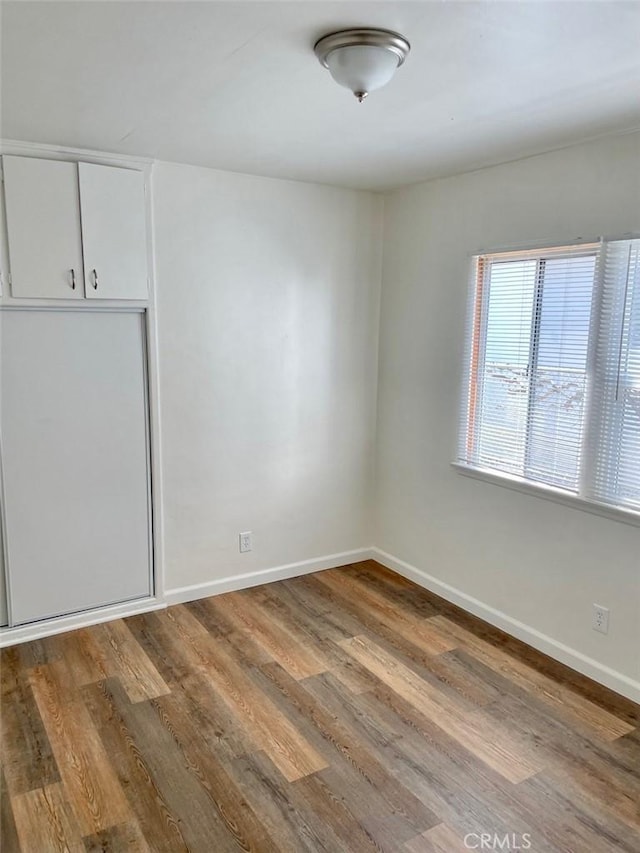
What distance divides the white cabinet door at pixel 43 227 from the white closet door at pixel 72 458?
0.49 feet

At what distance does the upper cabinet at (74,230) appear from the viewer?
288cm

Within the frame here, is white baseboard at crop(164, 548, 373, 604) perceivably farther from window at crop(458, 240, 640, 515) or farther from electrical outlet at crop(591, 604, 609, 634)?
electrical outlet at crop(591, 604, 609, 634)

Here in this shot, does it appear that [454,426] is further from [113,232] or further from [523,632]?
[113,232]

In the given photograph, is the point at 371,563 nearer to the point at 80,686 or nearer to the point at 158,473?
the point at 158,473

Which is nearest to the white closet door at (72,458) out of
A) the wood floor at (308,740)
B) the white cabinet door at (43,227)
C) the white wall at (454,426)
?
the white cabinet door at (43,227)

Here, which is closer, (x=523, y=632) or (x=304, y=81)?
(x=304, y=81)

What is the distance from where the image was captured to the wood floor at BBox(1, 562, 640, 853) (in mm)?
2016

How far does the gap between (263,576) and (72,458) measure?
4.64ft

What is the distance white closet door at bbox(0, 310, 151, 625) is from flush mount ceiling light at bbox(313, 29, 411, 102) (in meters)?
1.86

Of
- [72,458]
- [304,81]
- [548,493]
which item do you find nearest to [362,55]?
[304,81]

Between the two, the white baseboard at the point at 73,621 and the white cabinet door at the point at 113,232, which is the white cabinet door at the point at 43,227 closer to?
the white cabinet door at the point at 113,232

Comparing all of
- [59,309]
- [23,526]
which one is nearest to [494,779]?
[23,526]

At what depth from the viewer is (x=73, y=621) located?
10.8 feet

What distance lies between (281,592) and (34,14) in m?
3.09
